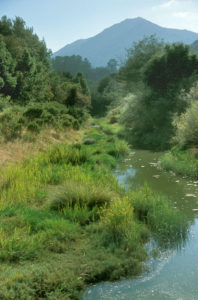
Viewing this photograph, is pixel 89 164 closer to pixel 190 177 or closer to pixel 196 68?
pixel 190 177

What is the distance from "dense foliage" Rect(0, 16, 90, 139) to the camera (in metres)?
18.2

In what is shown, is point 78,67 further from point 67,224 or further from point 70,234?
point 70,234

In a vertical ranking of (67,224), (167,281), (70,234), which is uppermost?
(67,224)

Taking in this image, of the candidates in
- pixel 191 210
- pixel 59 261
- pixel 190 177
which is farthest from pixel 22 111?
pixel 59 261

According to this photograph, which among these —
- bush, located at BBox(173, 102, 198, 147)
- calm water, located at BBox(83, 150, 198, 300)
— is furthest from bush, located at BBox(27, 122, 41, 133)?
calm water, located at BBox(83, 150, 198, 300)

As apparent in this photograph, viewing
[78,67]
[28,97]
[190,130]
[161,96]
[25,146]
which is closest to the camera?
[190,130]

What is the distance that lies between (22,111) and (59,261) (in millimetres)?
15925

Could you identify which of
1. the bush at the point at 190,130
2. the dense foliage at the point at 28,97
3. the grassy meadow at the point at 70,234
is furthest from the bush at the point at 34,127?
the grassy meadow at the point at 70,234

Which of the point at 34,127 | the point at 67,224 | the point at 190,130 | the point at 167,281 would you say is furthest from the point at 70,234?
the point at 34,127

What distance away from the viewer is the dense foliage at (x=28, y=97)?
18219mm

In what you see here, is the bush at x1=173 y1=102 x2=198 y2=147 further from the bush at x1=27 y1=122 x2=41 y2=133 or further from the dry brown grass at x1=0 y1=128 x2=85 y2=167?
the bush at x1=27 y1=122 x2=41 y2=133

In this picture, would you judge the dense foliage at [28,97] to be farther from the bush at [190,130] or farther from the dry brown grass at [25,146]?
the bush at [190,130]

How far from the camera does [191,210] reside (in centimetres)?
898

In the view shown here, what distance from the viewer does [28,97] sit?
1149 inches
